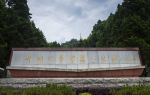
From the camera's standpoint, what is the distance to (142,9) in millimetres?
24000

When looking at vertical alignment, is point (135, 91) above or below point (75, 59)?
below

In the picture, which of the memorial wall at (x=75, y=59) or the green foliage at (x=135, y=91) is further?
the memorial wall at (x=75, y=59)

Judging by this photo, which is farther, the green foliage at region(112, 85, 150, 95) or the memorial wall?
the memorial wall

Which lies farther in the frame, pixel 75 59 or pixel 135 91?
pixel 75 59

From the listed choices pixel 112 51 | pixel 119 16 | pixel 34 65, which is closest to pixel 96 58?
pixel 112 51

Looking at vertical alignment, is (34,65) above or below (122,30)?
below

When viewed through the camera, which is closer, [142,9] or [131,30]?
[131,30]

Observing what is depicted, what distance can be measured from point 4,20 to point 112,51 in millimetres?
7612

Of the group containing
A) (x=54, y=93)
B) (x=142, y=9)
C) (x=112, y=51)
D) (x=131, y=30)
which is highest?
(x=142, y=9)

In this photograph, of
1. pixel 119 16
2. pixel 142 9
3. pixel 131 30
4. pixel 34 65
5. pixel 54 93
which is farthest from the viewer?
pixel 119 16

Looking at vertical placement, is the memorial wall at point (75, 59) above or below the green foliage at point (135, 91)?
above

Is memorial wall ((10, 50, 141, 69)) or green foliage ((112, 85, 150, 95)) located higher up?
memorial wall ((10, 50, 141, 69))

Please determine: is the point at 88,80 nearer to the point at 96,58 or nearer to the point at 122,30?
the point at 96,58

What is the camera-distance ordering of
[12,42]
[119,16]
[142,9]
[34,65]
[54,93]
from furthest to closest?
[119,16]
[142,9]
[12,42]
[34,65]
[54,93]
